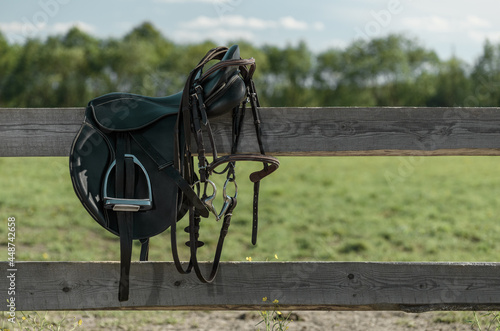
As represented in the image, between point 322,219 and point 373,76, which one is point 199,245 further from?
point 373,76

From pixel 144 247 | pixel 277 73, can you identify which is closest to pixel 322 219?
pixel 144 247

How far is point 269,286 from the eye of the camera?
7.59 ft

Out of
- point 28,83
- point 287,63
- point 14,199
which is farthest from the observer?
point 287,63

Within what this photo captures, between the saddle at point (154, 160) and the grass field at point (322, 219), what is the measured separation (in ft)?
6.62

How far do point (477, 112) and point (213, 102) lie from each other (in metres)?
1.26

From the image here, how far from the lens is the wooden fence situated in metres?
2.26

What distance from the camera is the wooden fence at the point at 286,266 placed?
226 cm

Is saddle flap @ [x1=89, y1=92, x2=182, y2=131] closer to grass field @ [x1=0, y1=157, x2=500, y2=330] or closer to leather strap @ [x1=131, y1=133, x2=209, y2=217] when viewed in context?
leather strap @ [x1=131, y1=133, x2=209, y2=217]

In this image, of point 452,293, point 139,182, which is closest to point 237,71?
point 139,182

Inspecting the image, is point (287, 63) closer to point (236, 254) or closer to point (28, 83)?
point (28, 83)

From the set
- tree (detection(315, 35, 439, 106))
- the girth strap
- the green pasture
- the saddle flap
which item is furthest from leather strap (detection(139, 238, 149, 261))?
tree (detection(315, 35, 439, 106))

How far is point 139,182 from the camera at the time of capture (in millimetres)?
2109

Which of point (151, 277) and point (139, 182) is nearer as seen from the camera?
point (139, 182)

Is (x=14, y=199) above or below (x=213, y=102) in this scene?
below
